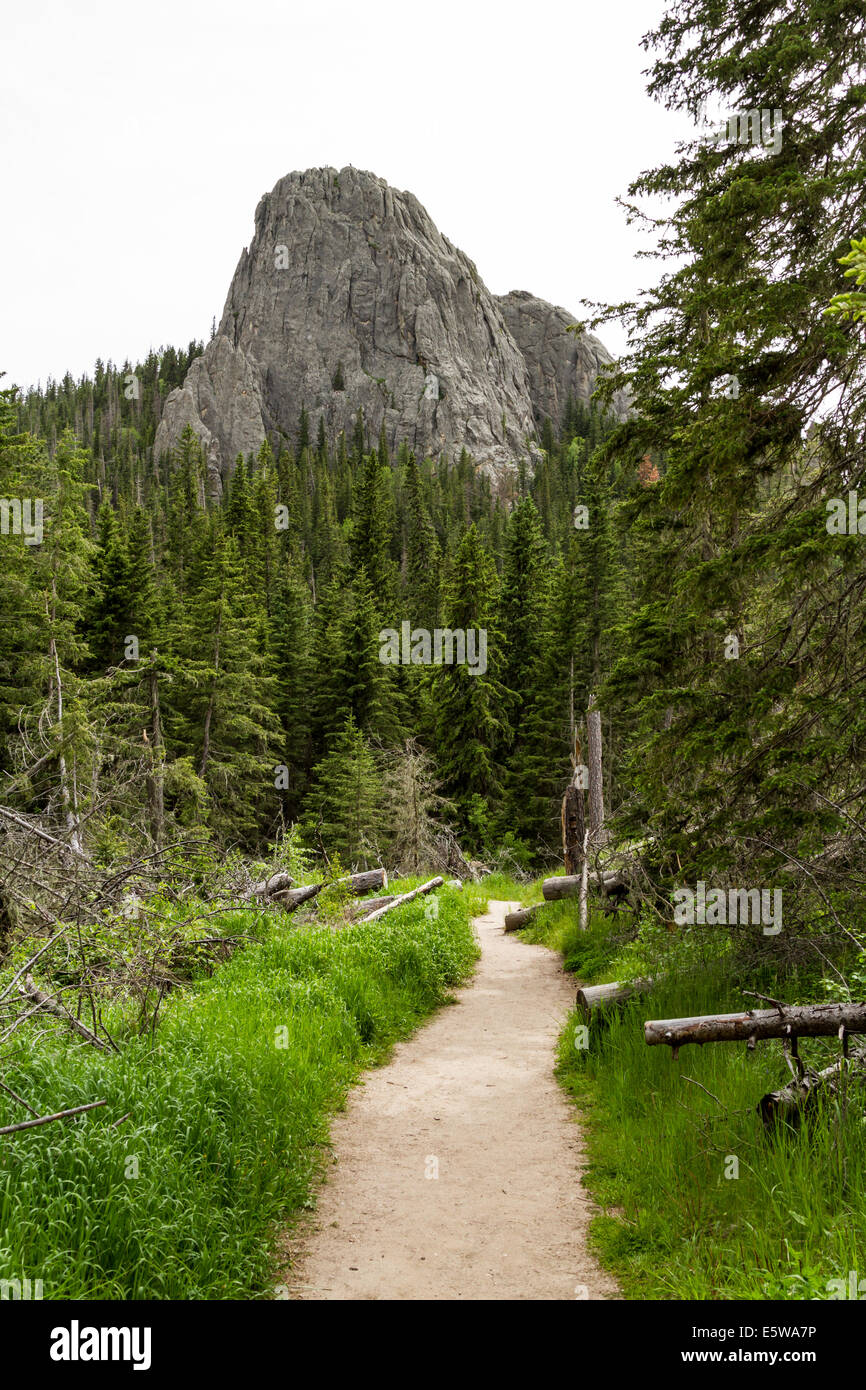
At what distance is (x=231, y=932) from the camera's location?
1018 cm

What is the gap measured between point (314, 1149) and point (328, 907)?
7.08 m

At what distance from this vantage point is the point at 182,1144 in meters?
4.30

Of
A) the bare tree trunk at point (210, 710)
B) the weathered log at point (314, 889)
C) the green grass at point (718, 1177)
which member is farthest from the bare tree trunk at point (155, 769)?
the green grass at point (718, 1177)

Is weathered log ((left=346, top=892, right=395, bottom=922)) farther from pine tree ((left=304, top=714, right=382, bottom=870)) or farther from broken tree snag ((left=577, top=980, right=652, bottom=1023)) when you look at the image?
pine tree ((left=304, top=714, right=382, bottom=870))

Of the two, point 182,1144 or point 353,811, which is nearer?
point 182,1144

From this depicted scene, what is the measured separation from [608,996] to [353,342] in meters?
128

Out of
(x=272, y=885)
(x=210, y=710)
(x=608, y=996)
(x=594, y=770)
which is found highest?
(x=210, y=710)

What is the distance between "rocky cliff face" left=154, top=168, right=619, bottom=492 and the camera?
114 metres

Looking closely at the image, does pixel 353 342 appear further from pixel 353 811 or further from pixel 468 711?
pixel 353 811

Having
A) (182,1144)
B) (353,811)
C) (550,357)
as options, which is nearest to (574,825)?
(182,1144)

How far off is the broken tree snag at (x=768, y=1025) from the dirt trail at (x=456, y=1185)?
1195 mm

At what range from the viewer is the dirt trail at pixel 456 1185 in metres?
4.02

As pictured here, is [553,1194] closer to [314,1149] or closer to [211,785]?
[314,1149]
